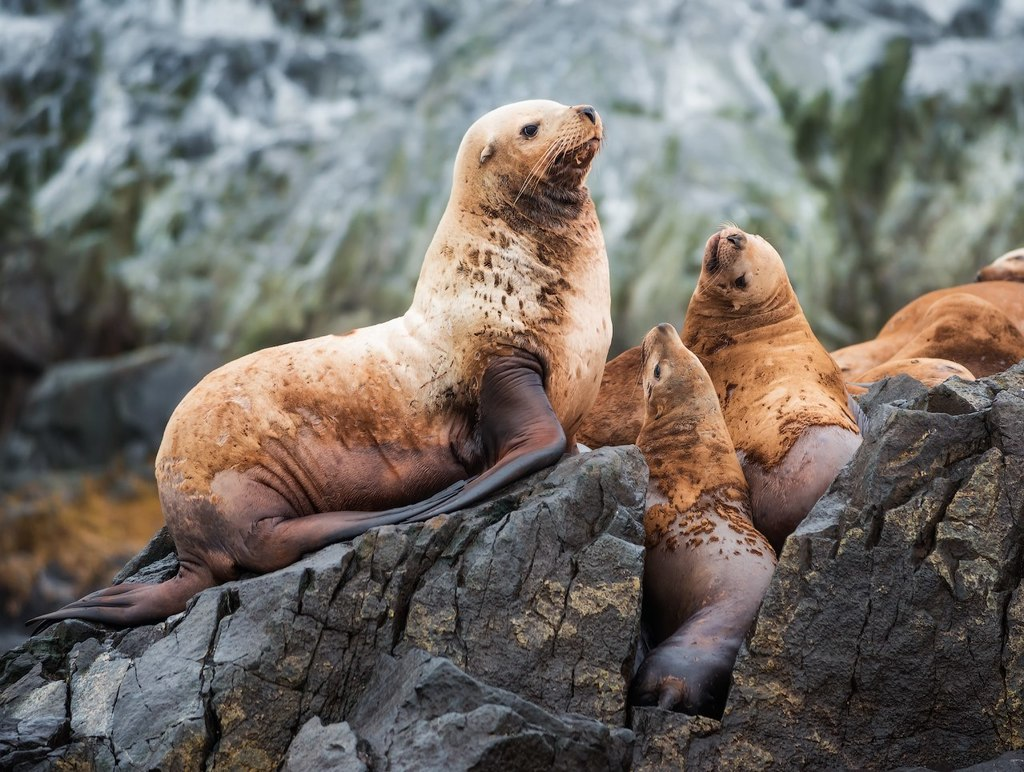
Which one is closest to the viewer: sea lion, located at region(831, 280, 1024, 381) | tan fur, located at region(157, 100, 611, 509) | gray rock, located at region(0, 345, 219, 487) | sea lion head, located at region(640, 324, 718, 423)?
tan fur, located at region(157, 100, 611, 509)

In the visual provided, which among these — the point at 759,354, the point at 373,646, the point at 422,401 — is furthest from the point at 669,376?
the point at 373,646

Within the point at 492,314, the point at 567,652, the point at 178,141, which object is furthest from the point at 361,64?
the point at 567,652

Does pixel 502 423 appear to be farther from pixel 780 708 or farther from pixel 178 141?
pixel 178 141

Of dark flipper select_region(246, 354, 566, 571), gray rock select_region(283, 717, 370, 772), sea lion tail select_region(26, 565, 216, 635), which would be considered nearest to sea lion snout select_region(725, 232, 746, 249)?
dark flipper select_region(246, 354, 566, 571)

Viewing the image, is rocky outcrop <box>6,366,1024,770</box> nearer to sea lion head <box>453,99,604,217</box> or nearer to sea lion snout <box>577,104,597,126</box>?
sea lion head <box>453,99,604,217</box>

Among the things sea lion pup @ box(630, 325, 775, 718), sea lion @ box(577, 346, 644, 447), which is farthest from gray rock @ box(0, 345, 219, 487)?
sea lion pup @ box(630, 325, 775, 718)

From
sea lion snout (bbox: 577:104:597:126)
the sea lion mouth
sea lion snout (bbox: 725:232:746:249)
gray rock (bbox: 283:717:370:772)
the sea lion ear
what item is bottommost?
gray rock (bbox: 283:717:370:772)

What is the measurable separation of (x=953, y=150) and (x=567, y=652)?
1519 centimetres

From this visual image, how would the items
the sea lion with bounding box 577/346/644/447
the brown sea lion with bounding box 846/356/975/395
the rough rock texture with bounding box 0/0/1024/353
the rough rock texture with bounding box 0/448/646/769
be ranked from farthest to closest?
1. the rough rock texture with bounding box 0/0/1024/353
2. the brown sea lion with bounding box 846/356/975/395
3. the sea lion with bounding box 577/346/644/447
4. the rough rock texture with bounding box 0/448/646/769

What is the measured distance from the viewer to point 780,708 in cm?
443

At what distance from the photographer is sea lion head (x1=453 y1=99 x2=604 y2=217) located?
18.7ft

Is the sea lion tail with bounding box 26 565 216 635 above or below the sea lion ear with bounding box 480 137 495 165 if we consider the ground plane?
below

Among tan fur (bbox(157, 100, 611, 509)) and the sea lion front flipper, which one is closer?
the sea lion front flipper

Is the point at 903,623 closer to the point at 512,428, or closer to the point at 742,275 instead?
the point at 512,428
